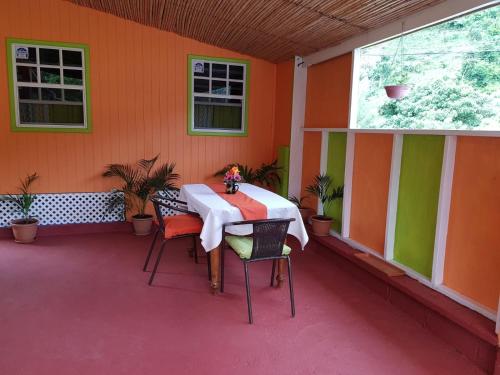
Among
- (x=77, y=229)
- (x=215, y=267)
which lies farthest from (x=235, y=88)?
(x=215, y=267)

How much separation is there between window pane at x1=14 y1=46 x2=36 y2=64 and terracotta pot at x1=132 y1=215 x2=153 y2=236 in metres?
2.29

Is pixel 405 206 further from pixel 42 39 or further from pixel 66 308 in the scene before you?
pixel 42 39

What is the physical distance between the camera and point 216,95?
17.9ft

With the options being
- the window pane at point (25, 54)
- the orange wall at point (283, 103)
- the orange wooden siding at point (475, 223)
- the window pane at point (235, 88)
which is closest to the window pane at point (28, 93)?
the window pane at point (25, 54)

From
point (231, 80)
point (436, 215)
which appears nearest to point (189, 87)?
point (231, 80)

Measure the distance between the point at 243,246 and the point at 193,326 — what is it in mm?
689

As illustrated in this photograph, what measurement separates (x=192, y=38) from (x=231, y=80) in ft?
2.52

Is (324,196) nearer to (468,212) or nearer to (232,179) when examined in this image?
(232,179)

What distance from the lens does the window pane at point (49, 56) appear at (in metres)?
4.68

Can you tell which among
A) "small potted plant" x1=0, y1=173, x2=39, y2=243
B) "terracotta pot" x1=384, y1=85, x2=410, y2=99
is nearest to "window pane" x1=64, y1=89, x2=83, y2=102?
"small potted plant" x1=0, y1=173, x2=39, y2=243

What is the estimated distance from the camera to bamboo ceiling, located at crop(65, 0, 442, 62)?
128 inches

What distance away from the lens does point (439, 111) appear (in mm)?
4910

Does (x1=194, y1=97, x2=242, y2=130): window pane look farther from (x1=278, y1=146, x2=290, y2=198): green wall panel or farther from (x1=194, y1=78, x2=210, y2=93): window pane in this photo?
A: (x1=278, y1=146, x2=290, y2=198): green wall panel

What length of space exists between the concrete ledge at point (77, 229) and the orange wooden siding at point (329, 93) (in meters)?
2.85
